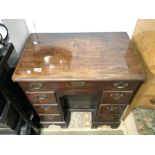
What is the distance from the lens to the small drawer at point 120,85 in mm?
903

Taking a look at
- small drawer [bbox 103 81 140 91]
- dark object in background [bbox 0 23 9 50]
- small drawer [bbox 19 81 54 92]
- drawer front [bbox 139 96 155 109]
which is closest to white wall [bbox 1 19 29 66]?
dark object in background [bbox 0 23 9 50]

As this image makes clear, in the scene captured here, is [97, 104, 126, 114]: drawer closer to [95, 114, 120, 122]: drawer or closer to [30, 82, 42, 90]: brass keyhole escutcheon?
[95, 114, 120, 122]: drawer

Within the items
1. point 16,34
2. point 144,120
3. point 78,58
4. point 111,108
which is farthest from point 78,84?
point 144,120

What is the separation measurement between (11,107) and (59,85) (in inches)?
13.2

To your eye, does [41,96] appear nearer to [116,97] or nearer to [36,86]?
[36,86]

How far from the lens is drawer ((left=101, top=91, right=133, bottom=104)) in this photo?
0.99 metres

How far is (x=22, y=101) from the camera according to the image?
1.14m

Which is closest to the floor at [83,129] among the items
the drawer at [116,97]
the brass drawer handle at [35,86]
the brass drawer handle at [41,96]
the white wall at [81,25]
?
the drawer at [116,97]

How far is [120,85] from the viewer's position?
0.92m

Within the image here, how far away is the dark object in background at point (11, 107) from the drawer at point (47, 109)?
94mm

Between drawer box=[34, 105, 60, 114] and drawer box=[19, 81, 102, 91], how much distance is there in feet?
0.70
